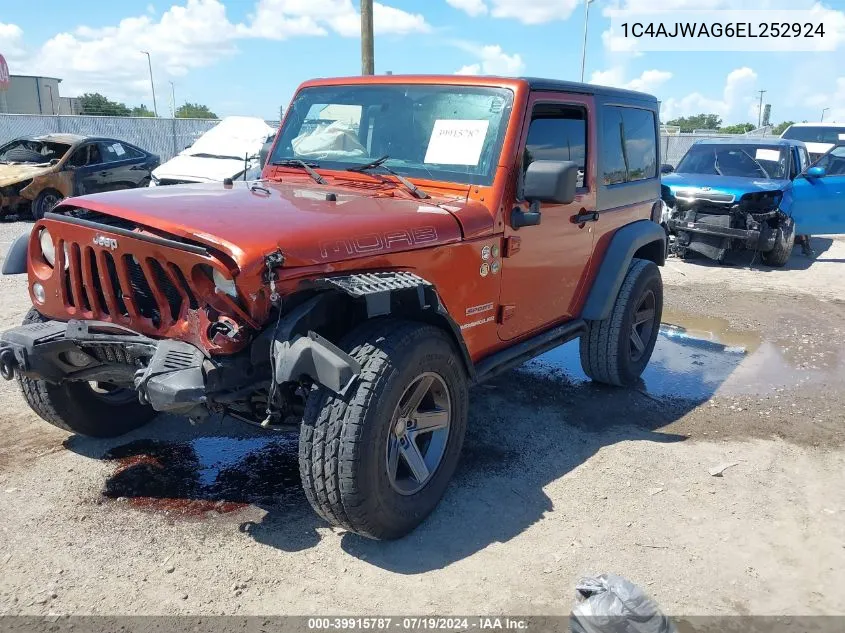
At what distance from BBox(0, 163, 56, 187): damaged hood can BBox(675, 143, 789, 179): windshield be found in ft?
35.7

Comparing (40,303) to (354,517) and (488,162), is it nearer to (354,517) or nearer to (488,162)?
(354,517)

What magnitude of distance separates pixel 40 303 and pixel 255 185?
49.3 inches

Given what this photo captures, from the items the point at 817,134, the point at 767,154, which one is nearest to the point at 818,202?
the point at 767,154

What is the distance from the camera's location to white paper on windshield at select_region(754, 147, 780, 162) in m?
10.6

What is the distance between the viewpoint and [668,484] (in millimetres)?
3729

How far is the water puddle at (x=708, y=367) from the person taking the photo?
17.6ft

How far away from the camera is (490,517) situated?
11.0ft

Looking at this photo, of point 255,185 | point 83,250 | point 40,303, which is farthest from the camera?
point 255,185

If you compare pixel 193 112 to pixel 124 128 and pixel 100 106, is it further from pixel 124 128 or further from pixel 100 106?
pixel 124 128

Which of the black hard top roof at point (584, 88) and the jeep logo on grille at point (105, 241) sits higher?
the black hard top roof at point (584, 88)

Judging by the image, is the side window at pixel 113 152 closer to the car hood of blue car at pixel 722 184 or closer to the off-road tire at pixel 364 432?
the car hood of blue car at pixel 722 184

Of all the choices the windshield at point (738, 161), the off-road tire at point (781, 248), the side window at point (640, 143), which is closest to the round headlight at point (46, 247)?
the side window at point (640, 143)

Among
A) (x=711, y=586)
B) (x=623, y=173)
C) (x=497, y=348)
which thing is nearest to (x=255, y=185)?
(x=497, y=348)

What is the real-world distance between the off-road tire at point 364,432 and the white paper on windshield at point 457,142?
1.12 metres
